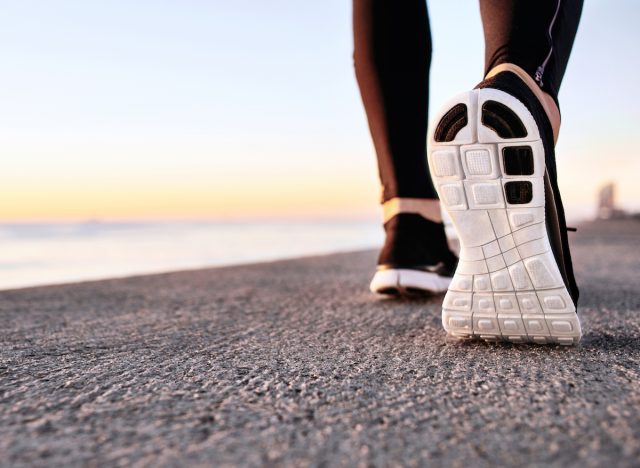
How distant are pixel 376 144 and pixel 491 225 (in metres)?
0.60

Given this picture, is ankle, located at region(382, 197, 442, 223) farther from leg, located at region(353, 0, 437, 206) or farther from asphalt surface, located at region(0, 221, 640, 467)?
asphalt surface, located at region(0, 221, 640, 467)

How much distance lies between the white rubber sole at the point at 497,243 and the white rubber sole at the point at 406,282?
45 cm

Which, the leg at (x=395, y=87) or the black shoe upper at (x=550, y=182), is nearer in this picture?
the black shoe upper at (x=550, y=182)

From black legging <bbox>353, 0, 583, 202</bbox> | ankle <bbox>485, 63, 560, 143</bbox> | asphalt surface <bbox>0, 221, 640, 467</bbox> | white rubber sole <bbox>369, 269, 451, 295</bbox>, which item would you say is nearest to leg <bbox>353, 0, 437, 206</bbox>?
black legging <bbox>353, 0, 583, 202</bbox>

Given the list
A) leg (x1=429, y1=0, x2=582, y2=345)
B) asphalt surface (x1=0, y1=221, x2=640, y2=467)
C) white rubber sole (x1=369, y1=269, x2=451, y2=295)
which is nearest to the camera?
asphalt surface (x1=0, y1=221, x2=640, y2=467)

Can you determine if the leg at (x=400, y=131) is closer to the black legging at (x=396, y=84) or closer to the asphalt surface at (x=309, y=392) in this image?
the black legging at (x=396, y=84)

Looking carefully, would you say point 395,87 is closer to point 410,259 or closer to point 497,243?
point 410,259

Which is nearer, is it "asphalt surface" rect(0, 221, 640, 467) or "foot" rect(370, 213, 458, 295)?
"asphalt surface" rect(0, 221, 640, 467)

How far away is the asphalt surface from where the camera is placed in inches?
19.4

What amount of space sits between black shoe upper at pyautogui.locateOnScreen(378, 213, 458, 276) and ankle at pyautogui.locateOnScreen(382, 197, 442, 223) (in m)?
0.01

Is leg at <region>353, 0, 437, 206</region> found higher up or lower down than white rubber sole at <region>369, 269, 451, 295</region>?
higher up

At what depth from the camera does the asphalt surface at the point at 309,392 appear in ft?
1.62

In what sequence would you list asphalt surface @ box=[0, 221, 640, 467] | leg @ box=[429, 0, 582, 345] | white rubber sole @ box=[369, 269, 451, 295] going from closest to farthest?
asphalt surface @ box=[0, 221, 640, 467]
leg @ box=[429, 0, 582, 345]
white rubber sole @ box=[369, 269, 451, 295]

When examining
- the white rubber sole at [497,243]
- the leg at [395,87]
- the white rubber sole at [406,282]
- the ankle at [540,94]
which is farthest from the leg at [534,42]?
the white rubber sole at [406,282]
